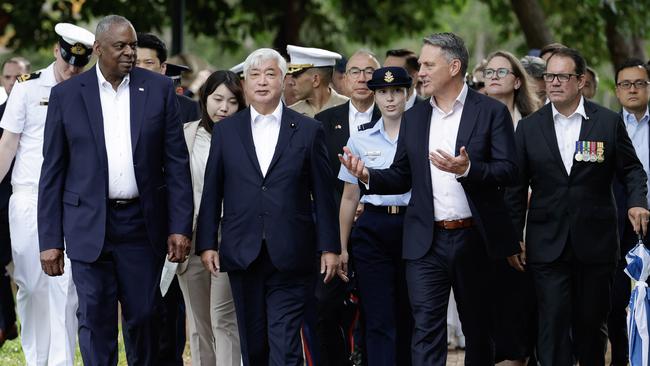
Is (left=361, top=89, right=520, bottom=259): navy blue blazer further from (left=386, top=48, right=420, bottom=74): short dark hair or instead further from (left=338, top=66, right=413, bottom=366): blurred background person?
(left=386, top=48, right=420, bottom=74): short dark hair

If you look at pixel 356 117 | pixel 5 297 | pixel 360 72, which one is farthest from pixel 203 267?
pixel 5 297

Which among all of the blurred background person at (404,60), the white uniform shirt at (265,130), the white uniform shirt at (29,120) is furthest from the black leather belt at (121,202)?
the blurred background person at (404,60)

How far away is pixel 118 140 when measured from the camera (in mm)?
8281

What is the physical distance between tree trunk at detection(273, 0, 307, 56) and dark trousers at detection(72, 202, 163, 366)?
1084 centimetres

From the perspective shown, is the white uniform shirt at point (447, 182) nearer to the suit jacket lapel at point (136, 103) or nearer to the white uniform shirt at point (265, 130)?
the white uniform shirt at point (265, 130)

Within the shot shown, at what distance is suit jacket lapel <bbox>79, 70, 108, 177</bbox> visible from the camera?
821 cm

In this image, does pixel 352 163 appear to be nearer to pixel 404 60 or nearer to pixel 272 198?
pixel 272 198

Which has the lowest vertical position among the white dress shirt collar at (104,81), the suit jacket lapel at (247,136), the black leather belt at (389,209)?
the black leather belt at (389,209)

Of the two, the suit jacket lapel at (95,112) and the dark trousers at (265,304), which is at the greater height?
the suit jacket lapel at (95,112)

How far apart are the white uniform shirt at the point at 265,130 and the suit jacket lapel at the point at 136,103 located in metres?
0.69

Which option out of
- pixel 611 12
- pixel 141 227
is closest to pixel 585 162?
pixel 141 227

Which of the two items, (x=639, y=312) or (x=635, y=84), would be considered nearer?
(x=639, y=312)

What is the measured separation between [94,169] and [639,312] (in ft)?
12.0

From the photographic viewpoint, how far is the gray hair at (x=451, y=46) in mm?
8648
